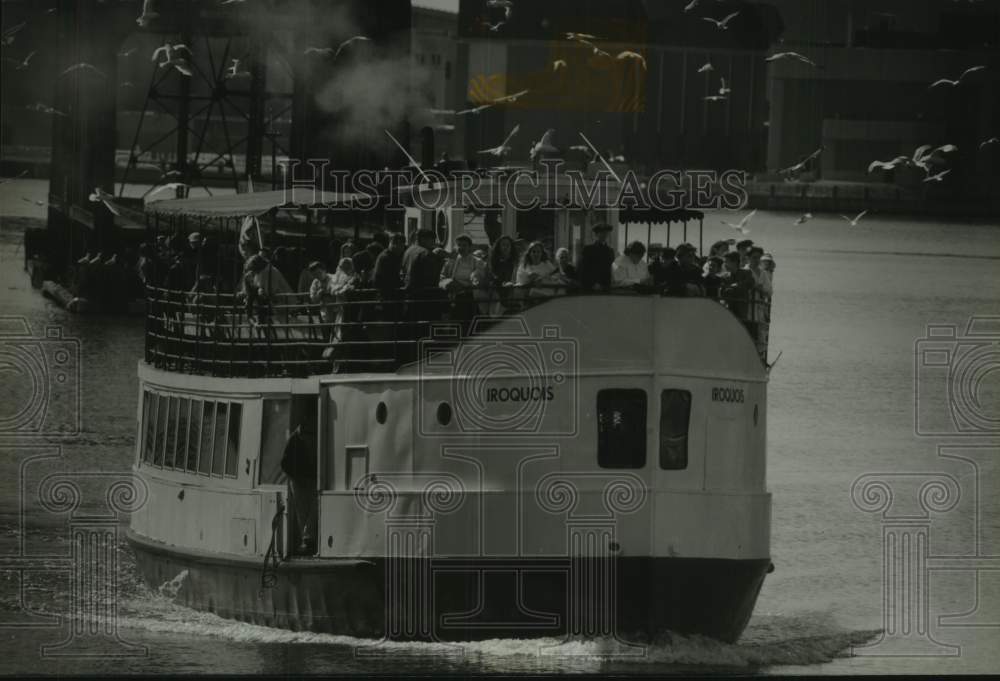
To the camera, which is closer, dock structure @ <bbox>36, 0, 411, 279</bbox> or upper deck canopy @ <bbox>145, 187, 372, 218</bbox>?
upper deck canopy @ <bbox>145, 187, 372, 218</bbox>

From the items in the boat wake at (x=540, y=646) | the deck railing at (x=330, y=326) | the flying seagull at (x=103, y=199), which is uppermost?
the flying seagull at (x=103, y=199)

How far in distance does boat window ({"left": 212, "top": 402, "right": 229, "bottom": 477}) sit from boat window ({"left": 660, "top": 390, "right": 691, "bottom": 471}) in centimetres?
607

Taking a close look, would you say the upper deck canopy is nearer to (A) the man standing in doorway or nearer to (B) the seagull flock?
(A) the man standing in doorway

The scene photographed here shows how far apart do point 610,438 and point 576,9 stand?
73063 mm

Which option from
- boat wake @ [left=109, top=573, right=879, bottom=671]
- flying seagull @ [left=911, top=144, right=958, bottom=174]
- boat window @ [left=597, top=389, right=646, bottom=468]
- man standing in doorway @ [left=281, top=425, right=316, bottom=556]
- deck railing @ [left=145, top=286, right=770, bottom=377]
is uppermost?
flying seagull @ [left=911, top=144, right=958, bottom=174]

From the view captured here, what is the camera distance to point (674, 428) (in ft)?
75.3

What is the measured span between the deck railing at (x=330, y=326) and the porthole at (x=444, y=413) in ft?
2.29

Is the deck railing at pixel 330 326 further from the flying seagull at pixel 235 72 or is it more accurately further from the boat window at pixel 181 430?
the flying seagull at pixel 235 72

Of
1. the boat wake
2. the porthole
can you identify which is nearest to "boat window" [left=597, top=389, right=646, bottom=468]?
the porthole

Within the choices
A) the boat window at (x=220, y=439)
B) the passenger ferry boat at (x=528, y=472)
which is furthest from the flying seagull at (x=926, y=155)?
the boat window at (x=220, y=439)

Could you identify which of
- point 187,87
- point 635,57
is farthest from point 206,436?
point 635,57

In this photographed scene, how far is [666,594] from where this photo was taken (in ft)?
75.9

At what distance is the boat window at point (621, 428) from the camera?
74.4 feet

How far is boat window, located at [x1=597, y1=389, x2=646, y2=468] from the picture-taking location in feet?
74.4
